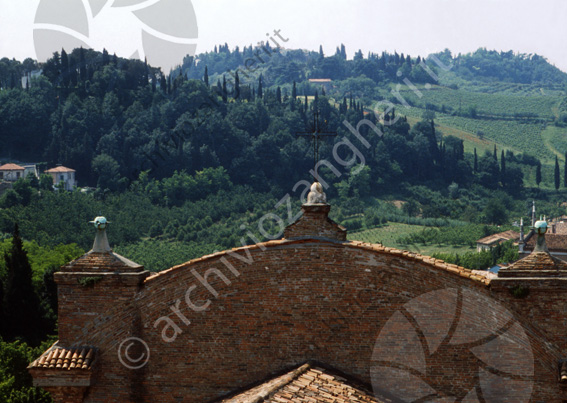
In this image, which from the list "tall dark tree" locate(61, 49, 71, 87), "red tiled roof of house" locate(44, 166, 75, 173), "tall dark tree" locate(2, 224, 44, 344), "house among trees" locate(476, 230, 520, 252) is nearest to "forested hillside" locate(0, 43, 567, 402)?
"tall dark tree" locate(61, 49, 71, 87)

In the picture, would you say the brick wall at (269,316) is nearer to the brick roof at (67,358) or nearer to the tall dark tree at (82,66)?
the brick roof at (67,358)

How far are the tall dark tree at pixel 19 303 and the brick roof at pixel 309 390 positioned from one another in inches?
1018

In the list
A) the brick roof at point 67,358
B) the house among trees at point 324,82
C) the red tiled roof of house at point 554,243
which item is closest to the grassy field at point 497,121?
the house among trees at point 324,82

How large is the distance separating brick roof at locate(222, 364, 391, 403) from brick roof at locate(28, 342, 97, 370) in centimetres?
225

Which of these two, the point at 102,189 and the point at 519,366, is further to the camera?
the point at 102,189

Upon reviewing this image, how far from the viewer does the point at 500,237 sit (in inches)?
3238

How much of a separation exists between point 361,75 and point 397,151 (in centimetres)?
8559

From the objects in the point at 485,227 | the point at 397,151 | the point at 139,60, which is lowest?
the point at 485,227

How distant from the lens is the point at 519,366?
11617mm

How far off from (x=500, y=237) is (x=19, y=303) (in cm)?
5791

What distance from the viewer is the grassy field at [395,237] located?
77.1 meters

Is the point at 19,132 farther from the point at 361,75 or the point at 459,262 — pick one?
the point at 361,75

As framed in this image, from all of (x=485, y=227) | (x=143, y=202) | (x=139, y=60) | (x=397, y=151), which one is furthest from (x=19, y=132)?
(x=485, y=227)

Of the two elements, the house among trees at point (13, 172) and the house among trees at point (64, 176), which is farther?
the house among trees at point (13, 172)
